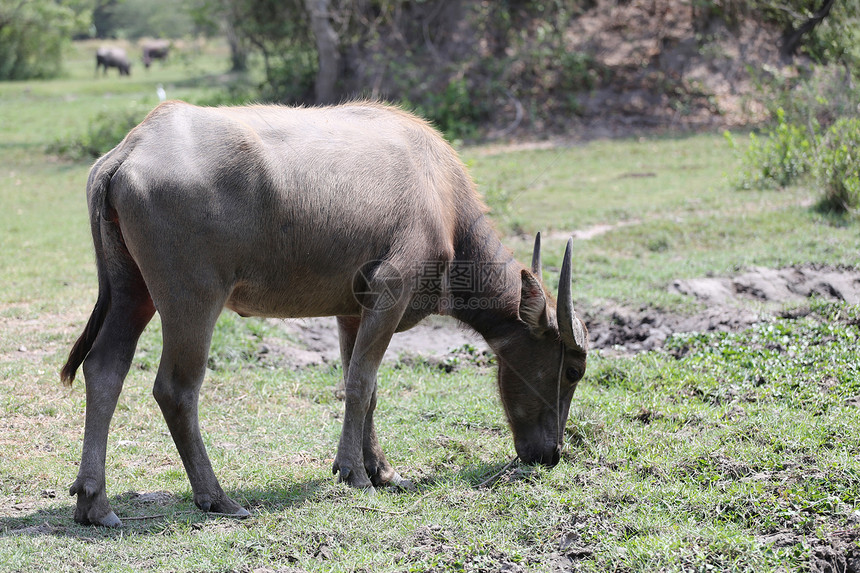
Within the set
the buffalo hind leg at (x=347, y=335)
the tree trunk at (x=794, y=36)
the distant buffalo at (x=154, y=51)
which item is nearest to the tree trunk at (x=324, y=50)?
the tree trunk at (x=794, y=36)

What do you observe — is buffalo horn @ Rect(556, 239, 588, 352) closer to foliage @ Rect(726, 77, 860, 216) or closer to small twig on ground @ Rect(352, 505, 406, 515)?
small twig on ground @ Rect(352, 505, 406, 515)

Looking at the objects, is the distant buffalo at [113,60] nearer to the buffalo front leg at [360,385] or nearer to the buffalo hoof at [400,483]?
the buffalo front leg at [360,385]

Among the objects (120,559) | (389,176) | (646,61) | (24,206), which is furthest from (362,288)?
(646,61)

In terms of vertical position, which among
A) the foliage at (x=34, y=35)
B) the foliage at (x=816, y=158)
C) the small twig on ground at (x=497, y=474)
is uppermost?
the foliage at (x=816, y=158)

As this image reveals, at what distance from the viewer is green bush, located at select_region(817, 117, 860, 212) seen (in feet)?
31.1

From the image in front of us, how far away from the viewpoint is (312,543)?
3.92 m

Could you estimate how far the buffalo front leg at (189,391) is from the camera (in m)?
4.07

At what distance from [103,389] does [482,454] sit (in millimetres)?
2238

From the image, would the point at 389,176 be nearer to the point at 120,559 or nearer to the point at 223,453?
the point at 223,453

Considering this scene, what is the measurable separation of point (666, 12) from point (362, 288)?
16.2 m

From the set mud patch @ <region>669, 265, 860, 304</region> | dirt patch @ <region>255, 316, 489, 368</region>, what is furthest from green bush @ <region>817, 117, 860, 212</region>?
dirt patch @ <region>255, 316, 489, 368</region>

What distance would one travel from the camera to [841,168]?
31.6ft

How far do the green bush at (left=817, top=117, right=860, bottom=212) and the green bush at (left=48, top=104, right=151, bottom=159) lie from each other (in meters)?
11.9

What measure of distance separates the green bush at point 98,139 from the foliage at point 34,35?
45.9 ft
